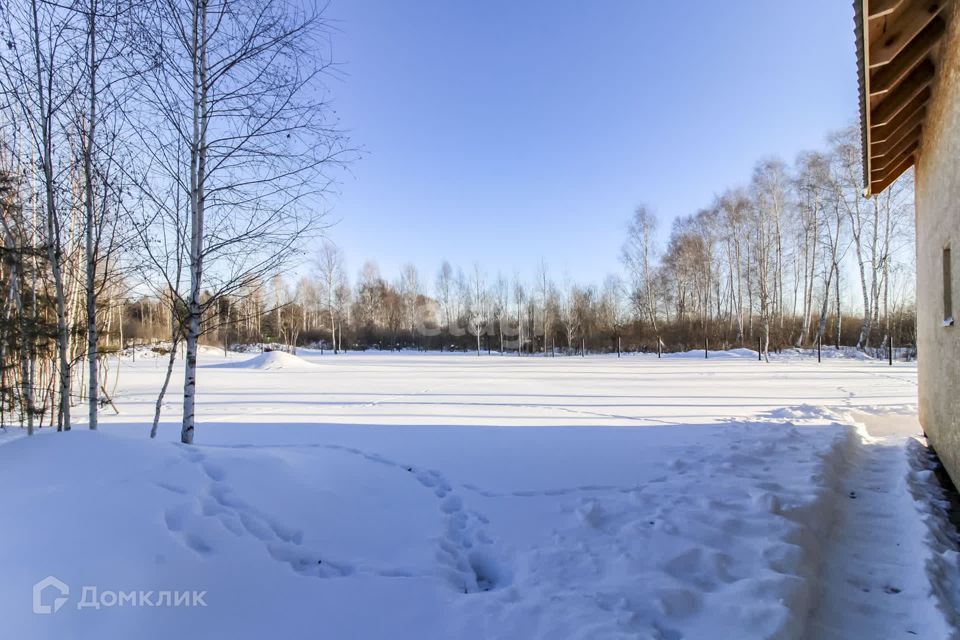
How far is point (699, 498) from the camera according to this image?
3.47 m

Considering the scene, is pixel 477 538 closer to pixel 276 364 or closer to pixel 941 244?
pixel 941 244

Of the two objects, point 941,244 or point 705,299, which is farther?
point 705,299

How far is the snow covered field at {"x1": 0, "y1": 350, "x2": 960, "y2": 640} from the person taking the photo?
197 cm

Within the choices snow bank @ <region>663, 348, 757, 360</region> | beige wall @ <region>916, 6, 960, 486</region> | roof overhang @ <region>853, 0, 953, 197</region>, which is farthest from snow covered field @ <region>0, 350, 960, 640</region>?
snow bank @ <region>663, 348, 757, 360</region>

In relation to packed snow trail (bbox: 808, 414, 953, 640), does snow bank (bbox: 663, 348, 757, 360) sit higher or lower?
higher

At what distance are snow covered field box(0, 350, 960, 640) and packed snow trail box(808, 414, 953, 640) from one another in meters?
0.01

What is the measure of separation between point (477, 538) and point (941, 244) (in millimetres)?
5183

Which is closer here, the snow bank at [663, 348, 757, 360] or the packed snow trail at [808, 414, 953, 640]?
the packed snow trail at [808, 414, 953, 640]

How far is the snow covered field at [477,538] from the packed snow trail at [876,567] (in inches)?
0.5

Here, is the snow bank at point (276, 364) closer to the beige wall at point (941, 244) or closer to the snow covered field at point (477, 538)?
the snow covered field at point (477, 538)

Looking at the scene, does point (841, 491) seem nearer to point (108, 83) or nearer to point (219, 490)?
point (219, 490)

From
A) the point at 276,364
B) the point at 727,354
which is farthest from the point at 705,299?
the point at 276,364

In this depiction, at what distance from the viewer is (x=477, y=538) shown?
9.44ft

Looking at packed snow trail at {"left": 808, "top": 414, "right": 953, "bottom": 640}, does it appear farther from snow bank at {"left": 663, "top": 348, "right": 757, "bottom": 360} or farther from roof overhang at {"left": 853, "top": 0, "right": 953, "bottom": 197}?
snow bank at {"left": 663, "top": 348, "right": 757, "bottom": 360}
